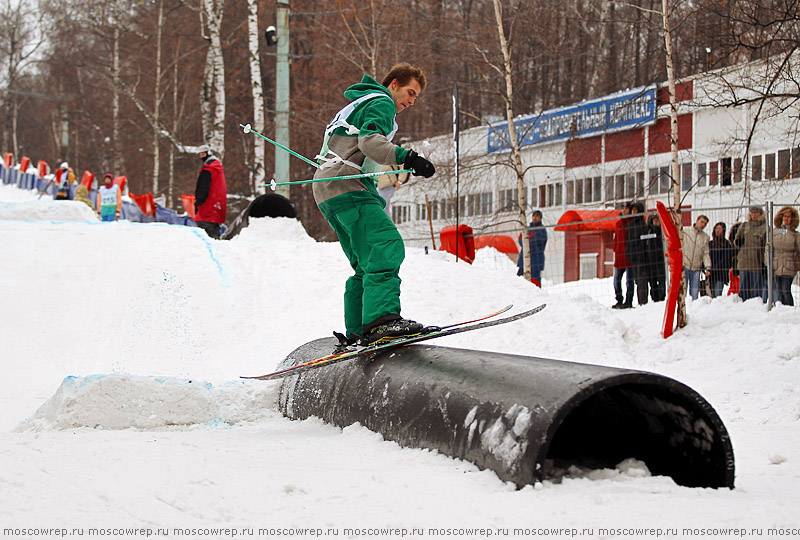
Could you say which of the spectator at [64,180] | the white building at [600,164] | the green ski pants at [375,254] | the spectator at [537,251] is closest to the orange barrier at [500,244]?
the white building at [600,164]

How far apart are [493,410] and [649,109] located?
63.8ft

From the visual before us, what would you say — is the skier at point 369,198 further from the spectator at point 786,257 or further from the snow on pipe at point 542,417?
the spectator at point 786,257

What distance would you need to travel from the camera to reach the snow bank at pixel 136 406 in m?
4.34

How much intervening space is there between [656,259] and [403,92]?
6.94 meters

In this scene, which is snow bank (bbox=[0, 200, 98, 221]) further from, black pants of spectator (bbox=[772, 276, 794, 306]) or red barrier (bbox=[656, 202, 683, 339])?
black pants of spectator (bbox=[772, 276, 794, 306])

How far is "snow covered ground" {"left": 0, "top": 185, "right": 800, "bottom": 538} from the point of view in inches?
101

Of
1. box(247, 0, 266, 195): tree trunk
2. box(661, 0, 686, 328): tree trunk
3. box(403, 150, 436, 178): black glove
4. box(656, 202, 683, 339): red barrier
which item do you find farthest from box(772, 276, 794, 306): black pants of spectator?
box(247, 0, 266, 195): tree trunk

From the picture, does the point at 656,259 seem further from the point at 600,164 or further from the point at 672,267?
the point at 600,164

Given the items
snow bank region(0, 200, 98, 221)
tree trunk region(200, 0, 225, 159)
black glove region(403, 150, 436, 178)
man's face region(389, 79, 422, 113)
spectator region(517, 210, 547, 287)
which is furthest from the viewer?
tree trunk region(200, 0, 225, 159)

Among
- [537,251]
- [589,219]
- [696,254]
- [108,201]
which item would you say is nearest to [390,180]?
[696,254]

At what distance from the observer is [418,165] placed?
4.09 metres

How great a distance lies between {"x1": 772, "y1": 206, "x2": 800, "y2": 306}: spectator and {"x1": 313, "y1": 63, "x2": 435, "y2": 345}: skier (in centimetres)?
585

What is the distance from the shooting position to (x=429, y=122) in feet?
91.9

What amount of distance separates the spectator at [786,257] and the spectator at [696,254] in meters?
1.81
